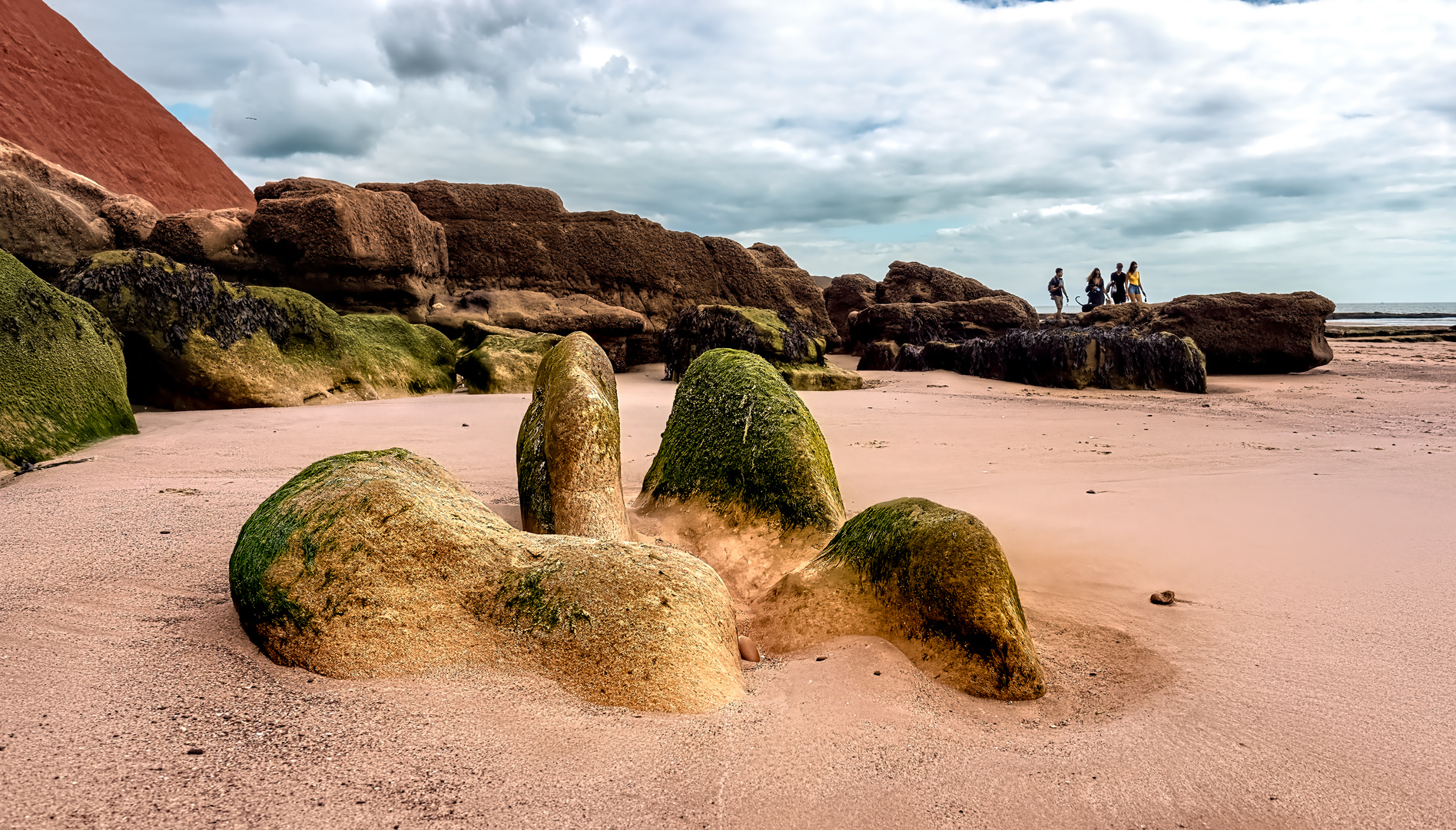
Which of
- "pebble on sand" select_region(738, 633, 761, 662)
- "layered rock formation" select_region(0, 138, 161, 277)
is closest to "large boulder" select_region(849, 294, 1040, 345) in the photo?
"layered rock formation" select_region(0, 138, 161, 277)

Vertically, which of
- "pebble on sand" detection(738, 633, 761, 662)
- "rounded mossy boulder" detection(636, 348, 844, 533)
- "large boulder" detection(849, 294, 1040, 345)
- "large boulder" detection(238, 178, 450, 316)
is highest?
"large boulder" detection(238, 178, 450, 316)

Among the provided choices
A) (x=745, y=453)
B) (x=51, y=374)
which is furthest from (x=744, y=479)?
(x=51, y=374)

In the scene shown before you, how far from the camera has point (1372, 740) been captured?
1754mm

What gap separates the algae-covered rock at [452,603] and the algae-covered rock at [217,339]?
6.02m

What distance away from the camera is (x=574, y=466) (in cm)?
324

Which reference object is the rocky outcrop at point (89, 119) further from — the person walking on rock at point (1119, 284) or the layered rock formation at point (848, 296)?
the person walking on rock at point (1119, 284)

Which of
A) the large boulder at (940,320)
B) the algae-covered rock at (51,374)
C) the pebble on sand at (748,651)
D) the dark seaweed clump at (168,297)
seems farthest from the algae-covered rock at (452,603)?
the large boulder at (940,320)

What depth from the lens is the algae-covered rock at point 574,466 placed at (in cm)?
321

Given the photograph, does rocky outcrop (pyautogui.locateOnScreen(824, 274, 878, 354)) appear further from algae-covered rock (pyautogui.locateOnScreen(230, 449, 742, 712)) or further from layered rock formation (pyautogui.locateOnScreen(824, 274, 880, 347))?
algae-covered rock (pyautogui.locateOnScreen(230, 449, 742, 712))

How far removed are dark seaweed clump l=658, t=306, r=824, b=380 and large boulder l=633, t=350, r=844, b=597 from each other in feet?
23.2

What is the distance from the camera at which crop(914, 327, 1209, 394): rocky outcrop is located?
36.2ft

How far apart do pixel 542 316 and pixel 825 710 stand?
11164 millimetres

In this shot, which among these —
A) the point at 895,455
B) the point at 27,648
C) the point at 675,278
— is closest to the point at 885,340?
the point at 675,278

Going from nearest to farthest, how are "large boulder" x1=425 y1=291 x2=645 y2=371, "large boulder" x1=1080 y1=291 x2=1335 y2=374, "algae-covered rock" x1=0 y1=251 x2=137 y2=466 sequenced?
"algae-covered rock" x1=0 y1=251 x2=137 y2=466 < "large boulder" x1=425 y1=291 x2=645 y2=371 < "large boulder" x1=1080 y1=291 x2=1335 y2=374
